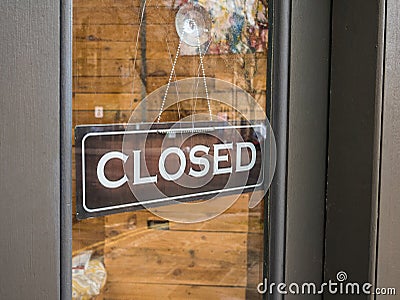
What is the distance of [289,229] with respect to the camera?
4.45 feet

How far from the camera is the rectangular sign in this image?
1.05 m

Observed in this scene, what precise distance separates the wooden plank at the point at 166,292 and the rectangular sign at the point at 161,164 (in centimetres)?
15

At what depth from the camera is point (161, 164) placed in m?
1.16

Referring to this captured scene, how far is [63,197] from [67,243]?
0.08 m

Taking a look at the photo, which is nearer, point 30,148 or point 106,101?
point 30,148

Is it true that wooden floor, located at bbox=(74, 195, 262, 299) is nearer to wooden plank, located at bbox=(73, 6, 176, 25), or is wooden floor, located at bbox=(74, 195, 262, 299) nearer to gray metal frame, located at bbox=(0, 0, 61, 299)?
gray metal frame, located at bbox=(0, 0, 61, 299)

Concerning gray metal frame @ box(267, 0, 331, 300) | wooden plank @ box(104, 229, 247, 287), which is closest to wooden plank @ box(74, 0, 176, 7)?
gray metal frame @ box(267, 0, 331, 300)

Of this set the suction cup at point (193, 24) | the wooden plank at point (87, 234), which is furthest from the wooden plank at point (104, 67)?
the wooden plank at point (87, 234)

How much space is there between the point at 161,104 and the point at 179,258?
30 centimetres

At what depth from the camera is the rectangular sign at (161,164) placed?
1.05 metres

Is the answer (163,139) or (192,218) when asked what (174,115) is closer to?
(163,139)

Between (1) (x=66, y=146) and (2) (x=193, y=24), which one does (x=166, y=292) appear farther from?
(2) (x=193, y=24)

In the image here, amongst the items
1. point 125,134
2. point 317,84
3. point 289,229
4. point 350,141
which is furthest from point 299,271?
point 125,134

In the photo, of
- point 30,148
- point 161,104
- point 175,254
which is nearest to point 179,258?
point 175,254
